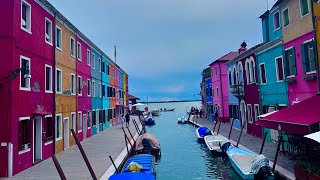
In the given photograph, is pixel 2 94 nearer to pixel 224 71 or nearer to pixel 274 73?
pixel 274 73

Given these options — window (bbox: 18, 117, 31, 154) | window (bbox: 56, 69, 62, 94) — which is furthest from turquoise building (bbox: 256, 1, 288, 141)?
window (bbox: 18, 117, 31, 154)

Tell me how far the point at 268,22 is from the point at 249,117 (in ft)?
29.6

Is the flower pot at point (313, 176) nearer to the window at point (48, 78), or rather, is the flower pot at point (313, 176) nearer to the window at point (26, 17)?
the window at point (26, 17)

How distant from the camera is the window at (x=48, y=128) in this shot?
53.3 feet

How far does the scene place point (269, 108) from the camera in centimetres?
2009

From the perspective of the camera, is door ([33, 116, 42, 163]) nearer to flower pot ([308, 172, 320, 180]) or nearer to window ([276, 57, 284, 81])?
flower pot ([308, 172, 320, 180])

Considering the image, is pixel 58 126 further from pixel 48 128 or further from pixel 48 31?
pixel 48 31

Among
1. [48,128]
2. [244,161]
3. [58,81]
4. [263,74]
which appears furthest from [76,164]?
[263,74]

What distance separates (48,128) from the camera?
16.7 meters

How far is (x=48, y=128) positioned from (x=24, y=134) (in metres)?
3.05

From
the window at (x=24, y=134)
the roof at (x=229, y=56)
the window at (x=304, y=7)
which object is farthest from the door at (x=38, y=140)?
the roof at (x=229, y=56)

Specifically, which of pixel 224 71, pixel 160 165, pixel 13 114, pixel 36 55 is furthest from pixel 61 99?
pixel 224 71

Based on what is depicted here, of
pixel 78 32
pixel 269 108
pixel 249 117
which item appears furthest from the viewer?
pixel 249 117

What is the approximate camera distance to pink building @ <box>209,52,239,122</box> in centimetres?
3600
